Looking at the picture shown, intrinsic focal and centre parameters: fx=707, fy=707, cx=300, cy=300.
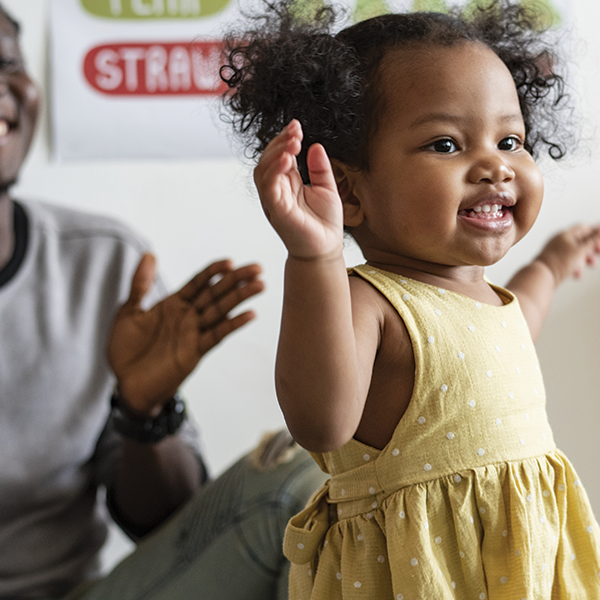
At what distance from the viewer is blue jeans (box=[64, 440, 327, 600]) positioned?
80cm

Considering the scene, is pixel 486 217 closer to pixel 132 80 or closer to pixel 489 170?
pixel 489 170

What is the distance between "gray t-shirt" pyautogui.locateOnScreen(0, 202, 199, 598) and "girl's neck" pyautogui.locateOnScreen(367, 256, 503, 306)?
66 centimetres

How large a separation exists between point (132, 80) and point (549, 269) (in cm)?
94

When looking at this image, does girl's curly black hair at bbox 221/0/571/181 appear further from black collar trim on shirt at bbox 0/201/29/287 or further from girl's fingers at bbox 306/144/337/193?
black collar trim on shirt at bbox 0/201/29/287

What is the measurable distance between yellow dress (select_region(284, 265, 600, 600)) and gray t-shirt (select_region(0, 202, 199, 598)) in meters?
0.60

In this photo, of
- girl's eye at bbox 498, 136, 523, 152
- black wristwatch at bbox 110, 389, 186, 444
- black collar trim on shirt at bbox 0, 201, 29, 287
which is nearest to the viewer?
girl's eye at bbox 498, 136, 523, 152

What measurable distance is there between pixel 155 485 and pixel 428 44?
707 mm

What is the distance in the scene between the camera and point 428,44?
0.50 m

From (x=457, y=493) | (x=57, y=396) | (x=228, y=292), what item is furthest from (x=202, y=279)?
Result: (x=457, y=493)

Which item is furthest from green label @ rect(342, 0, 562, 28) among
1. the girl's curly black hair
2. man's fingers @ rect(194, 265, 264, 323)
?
man's fingers @ rect(194, 265, 264, 323)

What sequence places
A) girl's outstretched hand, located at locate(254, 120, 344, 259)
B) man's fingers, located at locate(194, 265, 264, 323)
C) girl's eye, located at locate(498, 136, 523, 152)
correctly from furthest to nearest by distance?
man's fingers, located at locate(194, 265, 264, 323), girl's eye, located at locate(498, 136, 523, 152), girl's outstretched hand, located at locate(254, 120, 344, 259)

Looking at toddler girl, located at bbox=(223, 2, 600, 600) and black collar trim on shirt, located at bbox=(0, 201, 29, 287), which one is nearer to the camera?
toddler girl, located at bbox=(223, 2, 600, 600)

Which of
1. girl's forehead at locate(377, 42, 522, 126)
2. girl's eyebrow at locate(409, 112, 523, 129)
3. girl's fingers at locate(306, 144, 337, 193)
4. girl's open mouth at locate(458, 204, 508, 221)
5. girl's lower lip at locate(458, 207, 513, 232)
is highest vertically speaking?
girl's forehead at locate(377, 42, 522, 126)

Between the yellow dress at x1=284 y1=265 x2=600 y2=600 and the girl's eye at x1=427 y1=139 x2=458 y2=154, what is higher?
the girl's eye at x1=427 y1=139 x2=458 y2=154
